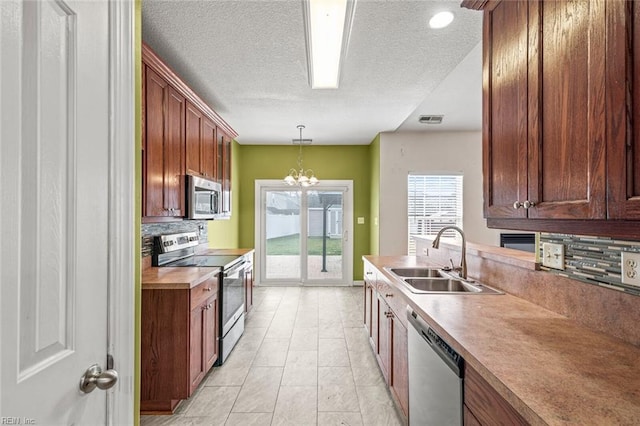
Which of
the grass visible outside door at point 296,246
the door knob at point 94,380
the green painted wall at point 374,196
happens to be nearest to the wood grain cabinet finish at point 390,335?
the door knob at point 94,380

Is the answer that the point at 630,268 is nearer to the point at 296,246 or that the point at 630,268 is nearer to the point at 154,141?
the point at 154,141

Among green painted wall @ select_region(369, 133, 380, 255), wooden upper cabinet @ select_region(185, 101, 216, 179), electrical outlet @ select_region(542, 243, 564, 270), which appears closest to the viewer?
electrical outlet @ select_region(542, 243, 564, 270)

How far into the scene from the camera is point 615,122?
0.84 metres

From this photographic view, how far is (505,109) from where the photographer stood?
1343mm

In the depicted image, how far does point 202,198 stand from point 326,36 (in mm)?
1864

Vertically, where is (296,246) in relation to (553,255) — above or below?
below

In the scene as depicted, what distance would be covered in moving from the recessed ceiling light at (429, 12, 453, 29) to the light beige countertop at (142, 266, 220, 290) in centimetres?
239

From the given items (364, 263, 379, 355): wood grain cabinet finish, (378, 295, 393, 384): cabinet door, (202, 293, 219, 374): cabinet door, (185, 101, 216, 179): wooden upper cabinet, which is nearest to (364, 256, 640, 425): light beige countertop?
(378, 295, 393, 384): cabinet door

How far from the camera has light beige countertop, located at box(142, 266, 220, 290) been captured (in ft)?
7.28

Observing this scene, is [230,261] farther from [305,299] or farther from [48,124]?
[48,124]

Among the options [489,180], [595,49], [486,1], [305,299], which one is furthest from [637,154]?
[305,299]

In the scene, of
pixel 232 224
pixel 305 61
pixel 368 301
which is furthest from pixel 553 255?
pixel 232 224

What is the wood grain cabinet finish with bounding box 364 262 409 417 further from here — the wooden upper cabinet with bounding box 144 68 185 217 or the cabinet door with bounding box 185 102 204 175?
the cabinet door with bounding box 185 102 204 175

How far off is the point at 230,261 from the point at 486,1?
2.86m
